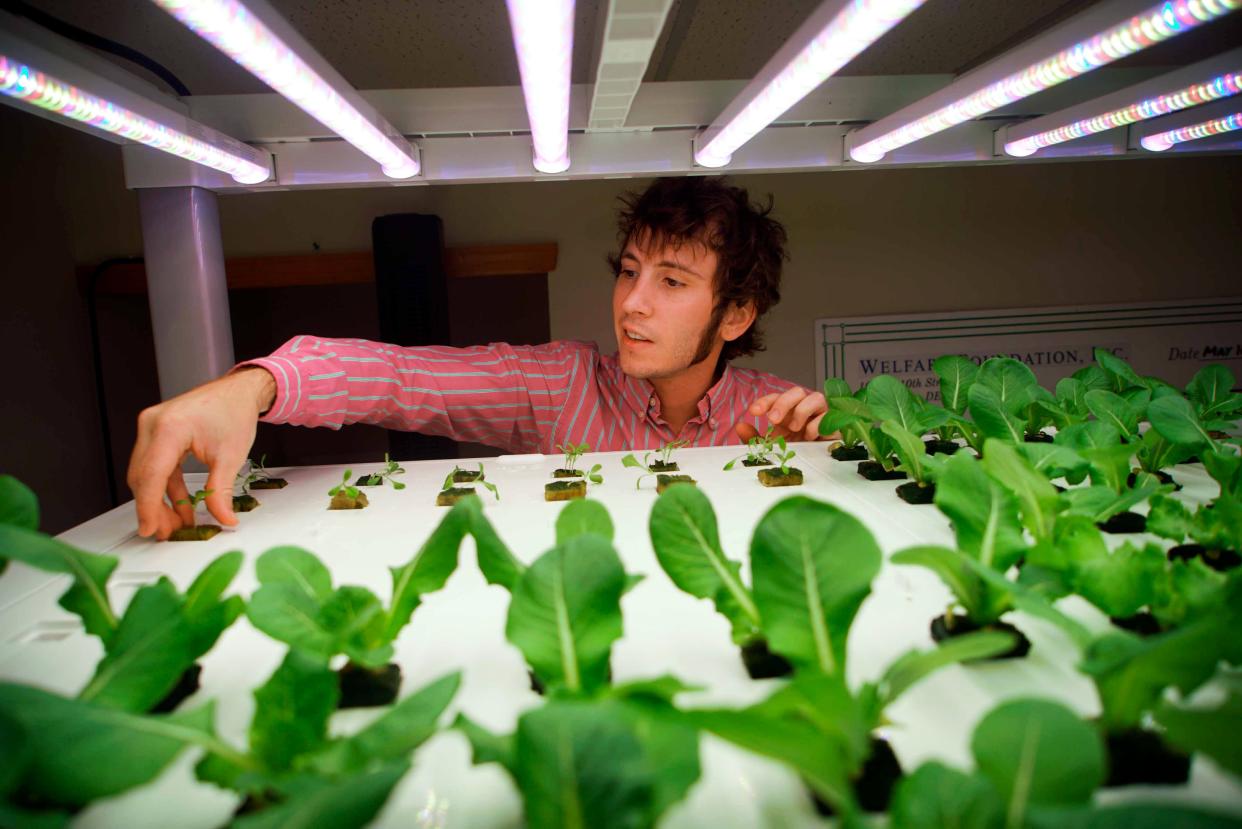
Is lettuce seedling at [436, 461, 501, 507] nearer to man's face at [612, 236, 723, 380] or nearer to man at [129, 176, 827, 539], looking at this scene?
man at [129, 176, 827, 539]

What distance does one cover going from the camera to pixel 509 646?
0.56 metres

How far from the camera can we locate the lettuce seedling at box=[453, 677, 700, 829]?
0.96 feet

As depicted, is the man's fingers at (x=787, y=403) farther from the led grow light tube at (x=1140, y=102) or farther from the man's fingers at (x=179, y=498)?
the man's fingers at (x=179, y=498)

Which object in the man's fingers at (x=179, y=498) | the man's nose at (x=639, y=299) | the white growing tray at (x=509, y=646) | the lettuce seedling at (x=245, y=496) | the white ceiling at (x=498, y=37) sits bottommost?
the white growing tray at (x=509, y=646)

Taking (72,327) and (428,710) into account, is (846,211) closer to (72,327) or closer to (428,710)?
(428,710)

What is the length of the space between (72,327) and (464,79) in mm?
1521

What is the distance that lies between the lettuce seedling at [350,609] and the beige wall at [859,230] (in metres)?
2.00

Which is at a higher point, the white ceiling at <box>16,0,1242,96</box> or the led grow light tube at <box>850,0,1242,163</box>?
the white ceiling at <box>16,0,1242,96</box>

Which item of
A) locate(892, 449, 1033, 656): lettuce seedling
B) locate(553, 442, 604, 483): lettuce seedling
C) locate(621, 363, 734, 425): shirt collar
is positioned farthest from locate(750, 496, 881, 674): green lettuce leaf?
locate(621, 363, 734, 425): shirt collar

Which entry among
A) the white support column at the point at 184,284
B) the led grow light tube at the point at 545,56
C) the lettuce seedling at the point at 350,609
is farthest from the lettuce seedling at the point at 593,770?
the white support column at the point at 184,284

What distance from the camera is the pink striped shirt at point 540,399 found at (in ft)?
5.25

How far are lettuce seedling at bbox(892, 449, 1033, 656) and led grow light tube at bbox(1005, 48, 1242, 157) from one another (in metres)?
0.63

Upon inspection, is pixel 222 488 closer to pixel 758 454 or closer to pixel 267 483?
pixel 267 483

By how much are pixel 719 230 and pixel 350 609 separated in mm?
1508
